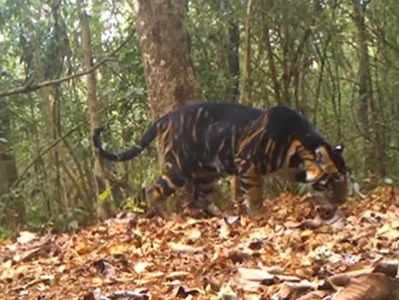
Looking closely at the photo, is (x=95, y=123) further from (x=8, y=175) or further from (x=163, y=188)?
(x=8, y=175)

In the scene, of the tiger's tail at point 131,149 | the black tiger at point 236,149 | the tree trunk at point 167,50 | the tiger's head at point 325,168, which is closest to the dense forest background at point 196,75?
the tiger's tail at point 131,149

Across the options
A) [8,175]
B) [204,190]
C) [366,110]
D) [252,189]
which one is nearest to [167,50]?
[204,190]

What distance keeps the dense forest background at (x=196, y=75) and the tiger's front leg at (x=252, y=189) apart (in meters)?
1.43

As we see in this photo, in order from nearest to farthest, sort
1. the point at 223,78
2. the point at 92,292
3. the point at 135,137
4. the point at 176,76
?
the point at 92,292, the point at 176,76, the point at 223,78, the point at 135,137

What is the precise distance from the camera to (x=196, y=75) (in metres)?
8.09

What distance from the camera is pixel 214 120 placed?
5949mm

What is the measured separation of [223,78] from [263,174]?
10.2 feet

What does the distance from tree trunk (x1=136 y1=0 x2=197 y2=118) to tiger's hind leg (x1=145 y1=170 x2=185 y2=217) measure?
60 cm

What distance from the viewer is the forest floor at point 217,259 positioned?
284 centimetres

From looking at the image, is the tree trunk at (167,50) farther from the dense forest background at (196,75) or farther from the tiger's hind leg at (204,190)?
the dense forest background at (196,75)

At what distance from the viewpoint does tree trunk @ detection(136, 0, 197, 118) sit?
20.5ft

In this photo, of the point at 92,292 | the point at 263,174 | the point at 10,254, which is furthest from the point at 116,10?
the point at 92,292

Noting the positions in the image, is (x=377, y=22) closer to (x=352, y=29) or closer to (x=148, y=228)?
(x=352, y=29)

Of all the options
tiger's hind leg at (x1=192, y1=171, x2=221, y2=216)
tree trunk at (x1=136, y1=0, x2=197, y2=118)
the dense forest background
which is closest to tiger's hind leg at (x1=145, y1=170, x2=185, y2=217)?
tiger's hind leg at (x1=192, y1=171, x2=221, y2=216)
